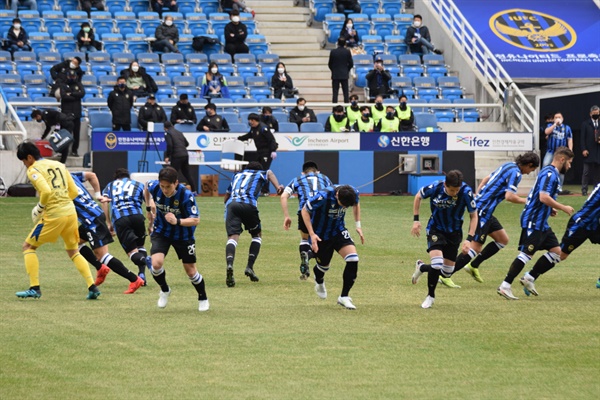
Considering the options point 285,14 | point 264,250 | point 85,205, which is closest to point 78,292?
point 85,205

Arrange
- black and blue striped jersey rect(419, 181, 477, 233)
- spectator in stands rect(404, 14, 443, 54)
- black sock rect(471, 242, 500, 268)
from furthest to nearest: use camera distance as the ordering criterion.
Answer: spectator in stands rect(404, 14, 443, 54)
black sock rect(471, 242, 500, 268)
black and blue striped jersey rect(419, 181, 477, 233)

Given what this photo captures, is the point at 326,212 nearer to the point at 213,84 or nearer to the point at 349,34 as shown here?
the point at 213,84

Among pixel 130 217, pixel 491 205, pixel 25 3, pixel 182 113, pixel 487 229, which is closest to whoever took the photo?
pixel 130 217

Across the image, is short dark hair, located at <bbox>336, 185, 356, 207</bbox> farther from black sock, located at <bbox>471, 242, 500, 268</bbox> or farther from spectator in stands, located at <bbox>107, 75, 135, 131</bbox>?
spectator in stands, located at <bbox>107, 75, 135, 131</bbox>

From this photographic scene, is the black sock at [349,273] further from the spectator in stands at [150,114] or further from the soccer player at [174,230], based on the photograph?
the spectator in stands at [150,114]

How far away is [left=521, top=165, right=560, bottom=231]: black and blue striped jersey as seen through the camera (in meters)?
14.0

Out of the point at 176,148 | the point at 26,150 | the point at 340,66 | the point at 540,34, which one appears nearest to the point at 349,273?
the point at 26,150

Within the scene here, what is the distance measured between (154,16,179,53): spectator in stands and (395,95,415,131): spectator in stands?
22.5 ft

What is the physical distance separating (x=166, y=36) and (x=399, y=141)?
7.65 m

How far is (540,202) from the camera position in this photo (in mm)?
Answer: 14203

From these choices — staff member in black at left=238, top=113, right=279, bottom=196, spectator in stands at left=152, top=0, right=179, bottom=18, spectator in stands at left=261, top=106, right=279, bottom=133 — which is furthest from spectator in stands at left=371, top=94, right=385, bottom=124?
spectator in stands at left=152, top=0, right=179, bottom=18

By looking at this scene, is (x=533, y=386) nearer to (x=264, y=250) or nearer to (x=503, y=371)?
(x=503, y=371)

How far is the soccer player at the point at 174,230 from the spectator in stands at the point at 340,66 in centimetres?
1944

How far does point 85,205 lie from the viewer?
14469mm
